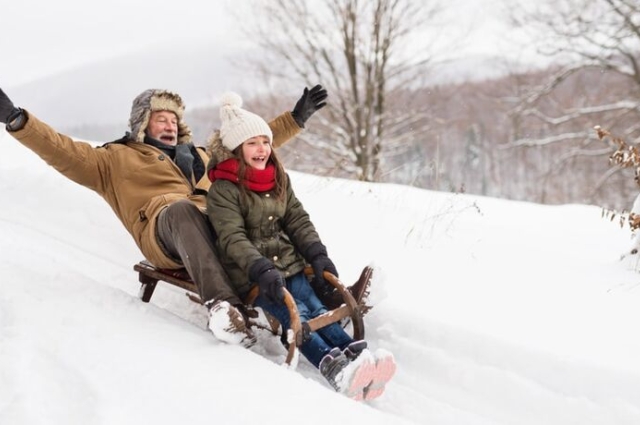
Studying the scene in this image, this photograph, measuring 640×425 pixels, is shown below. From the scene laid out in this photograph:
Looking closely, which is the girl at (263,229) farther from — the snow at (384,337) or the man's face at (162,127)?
the man's face at (162,127)

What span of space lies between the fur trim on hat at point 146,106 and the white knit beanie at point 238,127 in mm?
740

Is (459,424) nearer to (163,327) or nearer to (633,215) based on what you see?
(163,327)

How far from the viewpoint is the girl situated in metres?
2.49

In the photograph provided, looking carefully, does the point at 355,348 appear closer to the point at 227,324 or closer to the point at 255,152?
the point at 227,324

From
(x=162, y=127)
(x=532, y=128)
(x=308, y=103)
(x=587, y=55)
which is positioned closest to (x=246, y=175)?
(x=162, y=127)

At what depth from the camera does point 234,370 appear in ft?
6.91

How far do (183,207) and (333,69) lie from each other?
→ 956 cm

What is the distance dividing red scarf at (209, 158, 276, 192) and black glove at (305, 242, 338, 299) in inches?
15.6

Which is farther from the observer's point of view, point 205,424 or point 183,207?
point 183,207

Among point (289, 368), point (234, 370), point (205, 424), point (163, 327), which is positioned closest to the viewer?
point (205, 424)

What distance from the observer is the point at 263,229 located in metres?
2.82

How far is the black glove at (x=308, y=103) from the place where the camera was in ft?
12.2

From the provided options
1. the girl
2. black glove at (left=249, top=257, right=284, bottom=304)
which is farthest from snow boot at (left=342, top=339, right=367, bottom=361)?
black glove at (left=249, top=257, right=284, bottom=304)

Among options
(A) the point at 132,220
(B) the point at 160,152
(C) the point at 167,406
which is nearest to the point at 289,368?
(C) the point at 167,406
